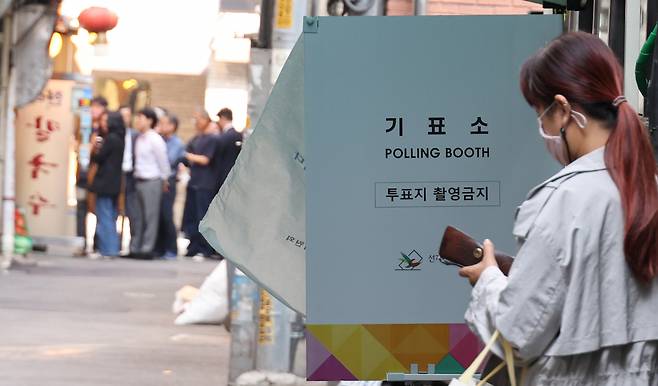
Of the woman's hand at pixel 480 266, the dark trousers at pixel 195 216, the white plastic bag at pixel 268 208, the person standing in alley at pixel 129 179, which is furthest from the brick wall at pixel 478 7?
the dark trousers at pixel 195 216

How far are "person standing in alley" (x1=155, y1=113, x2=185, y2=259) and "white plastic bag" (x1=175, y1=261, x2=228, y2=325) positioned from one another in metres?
8.19

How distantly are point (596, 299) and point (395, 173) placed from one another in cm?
147

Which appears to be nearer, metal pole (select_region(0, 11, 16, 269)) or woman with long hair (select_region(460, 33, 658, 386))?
woman with long hair (select_region(460, 33, 658, 386))

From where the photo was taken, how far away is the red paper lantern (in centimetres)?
1980

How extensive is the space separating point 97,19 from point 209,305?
8.50 m

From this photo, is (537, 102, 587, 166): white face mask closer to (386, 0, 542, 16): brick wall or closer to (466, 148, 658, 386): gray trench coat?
(466, 148, 658, 386): gray trench coat

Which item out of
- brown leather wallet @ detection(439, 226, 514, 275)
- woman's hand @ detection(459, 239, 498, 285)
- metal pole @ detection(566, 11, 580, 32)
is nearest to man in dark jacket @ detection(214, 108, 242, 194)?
metal pole @ detection(566, 11, 580, 32)

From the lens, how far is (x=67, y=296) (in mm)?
14242

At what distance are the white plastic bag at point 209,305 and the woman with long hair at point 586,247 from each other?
8.75 metres

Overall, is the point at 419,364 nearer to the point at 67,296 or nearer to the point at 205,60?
the point at 67,296

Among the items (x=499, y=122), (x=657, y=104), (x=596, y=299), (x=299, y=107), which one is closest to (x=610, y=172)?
(x=596, y=299)

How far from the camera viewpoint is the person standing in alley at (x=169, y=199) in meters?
20.7

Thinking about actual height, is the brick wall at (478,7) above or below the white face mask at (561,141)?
above

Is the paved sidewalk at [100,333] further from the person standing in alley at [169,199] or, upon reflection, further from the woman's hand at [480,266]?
the woman's hand at [480,266]
